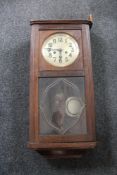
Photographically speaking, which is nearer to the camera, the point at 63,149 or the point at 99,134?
the point at 63,149

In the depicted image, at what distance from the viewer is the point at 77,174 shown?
3.55 ft

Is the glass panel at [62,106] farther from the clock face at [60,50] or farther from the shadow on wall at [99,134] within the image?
the shadow on wall at [99,134]

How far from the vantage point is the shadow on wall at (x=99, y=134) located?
3.58 feet

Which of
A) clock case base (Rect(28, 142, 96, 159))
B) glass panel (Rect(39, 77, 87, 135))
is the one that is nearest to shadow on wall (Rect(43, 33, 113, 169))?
clock case base (Rect(28, 142, 96, 159))

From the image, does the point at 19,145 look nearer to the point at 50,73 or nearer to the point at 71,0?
the point at 50,73

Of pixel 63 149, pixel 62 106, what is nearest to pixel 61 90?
pixel 62 106

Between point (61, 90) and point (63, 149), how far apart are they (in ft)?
0.68

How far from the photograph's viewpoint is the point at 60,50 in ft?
3.41

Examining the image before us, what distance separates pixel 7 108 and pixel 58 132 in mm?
290

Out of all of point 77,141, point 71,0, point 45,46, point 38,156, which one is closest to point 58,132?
point 77,141

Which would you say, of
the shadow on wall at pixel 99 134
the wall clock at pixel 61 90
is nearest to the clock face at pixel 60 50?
the wall clock at pixel 61 90

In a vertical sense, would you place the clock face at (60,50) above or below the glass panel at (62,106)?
above

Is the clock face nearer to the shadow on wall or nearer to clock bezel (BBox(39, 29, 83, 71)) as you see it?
clock bezel (BBox(39, 29, 83, 71))

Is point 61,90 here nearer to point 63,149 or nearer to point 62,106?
point 62,106
